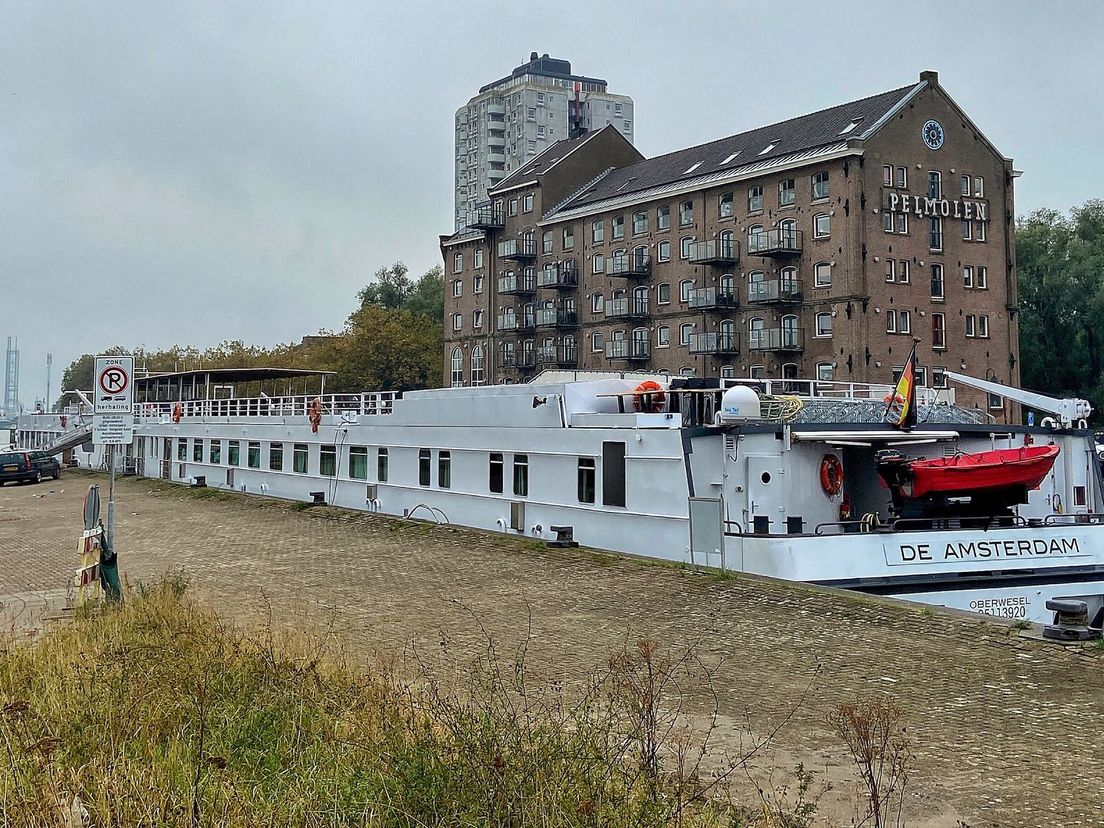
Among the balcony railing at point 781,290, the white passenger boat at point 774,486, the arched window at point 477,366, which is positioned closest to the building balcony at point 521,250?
the arched window at point 477,366

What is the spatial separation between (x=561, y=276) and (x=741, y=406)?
4749 cm

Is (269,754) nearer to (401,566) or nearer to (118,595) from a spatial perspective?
Answer: (118,595)

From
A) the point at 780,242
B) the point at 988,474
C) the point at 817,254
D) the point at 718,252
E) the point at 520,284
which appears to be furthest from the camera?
the point at 520,284

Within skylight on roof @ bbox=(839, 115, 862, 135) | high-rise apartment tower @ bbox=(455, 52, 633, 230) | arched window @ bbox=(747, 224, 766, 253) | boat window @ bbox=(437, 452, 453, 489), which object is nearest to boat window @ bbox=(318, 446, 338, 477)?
boat window @ bbox=(437, 452, 453, 489)

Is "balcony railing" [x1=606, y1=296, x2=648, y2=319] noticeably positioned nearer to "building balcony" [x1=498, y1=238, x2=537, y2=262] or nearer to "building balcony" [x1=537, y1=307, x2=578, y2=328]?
"building balcony" [x1=537, y1=307, x2=578, y2=328]

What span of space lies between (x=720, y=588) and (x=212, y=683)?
8.41 m

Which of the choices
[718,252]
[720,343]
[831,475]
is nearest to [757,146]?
[718,252]

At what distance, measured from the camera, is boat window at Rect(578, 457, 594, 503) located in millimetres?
19891

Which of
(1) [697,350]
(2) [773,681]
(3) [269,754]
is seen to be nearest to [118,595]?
(3) [269,754]

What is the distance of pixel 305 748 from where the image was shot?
632 centimetres

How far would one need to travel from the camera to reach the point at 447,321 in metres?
73.4

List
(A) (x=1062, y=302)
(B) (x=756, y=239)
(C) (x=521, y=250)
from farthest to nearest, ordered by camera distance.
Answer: (C) (x=521, y=250) → (A) (x=1062, y=302) → (B) (x=756, y=239)

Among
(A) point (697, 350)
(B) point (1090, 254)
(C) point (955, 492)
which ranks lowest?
(C) point (955, 492)

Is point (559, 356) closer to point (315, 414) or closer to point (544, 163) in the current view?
point (544, 163)
